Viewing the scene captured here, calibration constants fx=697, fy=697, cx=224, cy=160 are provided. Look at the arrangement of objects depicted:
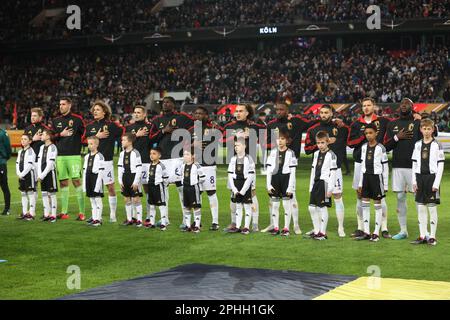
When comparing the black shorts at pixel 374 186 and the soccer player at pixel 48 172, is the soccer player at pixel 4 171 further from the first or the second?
the black shorts at pixel 374 186

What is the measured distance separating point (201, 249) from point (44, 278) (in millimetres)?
2787

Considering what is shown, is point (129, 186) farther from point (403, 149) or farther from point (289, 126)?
point (403, 149)

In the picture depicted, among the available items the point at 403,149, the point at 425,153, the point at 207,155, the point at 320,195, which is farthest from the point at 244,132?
the point at 425,153

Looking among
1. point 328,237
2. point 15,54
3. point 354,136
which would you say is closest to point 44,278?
point 328,237

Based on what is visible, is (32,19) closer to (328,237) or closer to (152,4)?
(152,4)

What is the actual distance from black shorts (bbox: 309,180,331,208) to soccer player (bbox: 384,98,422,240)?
129cm

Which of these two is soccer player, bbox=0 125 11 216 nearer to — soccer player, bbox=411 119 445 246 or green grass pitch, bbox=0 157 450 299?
green grass pitch, bbox=0 157 450 299

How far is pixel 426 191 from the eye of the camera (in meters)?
11.1

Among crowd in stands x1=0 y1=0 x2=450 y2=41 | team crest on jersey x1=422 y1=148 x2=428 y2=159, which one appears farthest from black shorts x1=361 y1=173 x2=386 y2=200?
crowd in stands x1=0 y1=0 x2=450 y2=41

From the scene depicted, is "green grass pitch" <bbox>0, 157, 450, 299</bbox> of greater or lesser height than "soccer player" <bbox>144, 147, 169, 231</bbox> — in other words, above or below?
below

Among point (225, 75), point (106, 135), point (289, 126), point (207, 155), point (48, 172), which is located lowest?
point (48, 172)

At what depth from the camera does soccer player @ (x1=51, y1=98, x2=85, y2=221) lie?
46.4 ft

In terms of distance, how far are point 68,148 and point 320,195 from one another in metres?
5.47

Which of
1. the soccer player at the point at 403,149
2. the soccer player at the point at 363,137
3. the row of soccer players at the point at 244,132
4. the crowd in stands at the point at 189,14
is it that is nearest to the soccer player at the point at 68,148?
the row of soccer players at the point at 244,132
